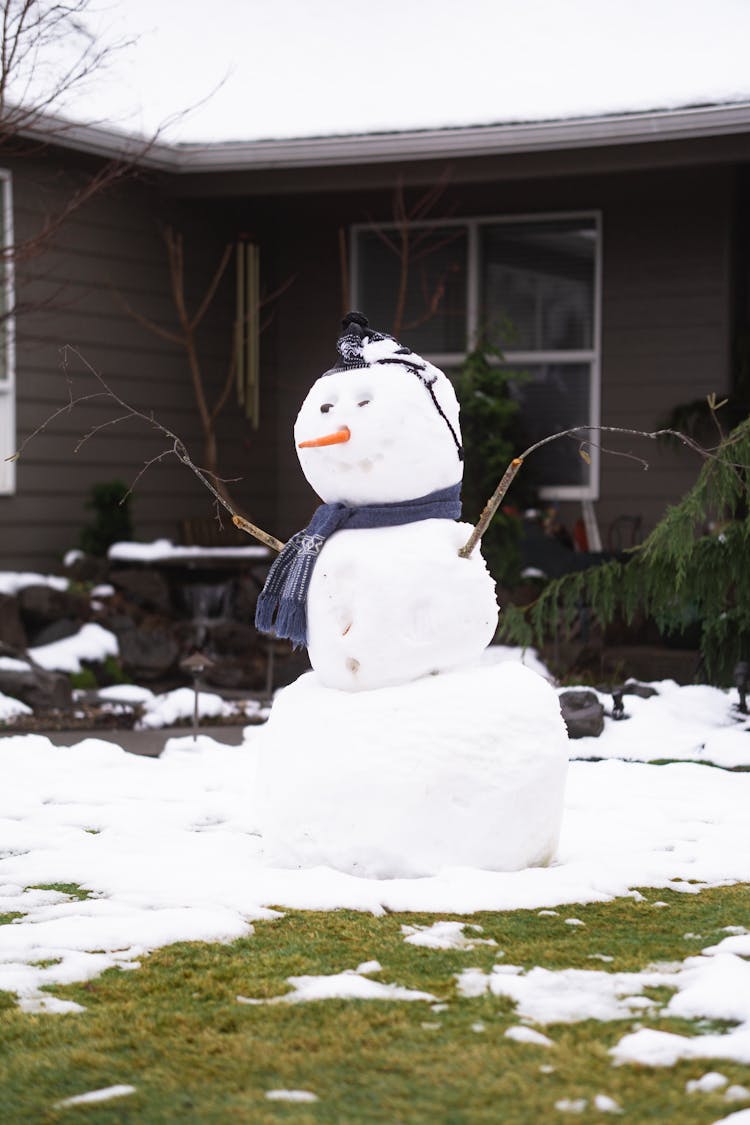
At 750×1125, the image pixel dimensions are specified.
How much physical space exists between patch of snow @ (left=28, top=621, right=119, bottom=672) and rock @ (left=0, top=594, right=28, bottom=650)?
111 millimetres

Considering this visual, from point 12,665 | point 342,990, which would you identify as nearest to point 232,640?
point 12,665

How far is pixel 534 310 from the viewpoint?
40.3ft

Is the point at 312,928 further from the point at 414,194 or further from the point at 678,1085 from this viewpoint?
the point at 414,194

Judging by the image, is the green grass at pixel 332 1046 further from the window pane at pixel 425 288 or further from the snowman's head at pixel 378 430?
the window pane at pixel 425 288

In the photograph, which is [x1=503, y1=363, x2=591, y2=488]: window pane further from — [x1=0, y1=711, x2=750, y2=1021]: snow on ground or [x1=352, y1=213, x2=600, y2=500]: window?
[x1=0, y1=711, x2=750, y2=1021]: snow on ground

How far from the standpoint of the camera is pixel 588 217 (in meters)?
12.1

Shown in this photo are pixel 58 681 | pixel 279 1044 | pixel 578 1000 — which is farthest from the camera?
pixel 58 681

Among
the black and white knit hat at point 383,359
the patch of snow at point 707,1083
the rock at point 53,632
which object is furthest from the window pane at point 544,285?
the patch of snow at point 707,1083

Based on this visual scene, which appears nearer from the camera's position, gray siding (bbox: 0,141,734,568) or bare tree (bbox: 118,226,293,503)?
gray siding (bbox: 0,141,734,568)

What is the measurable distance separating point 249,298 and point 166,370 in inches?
45.0

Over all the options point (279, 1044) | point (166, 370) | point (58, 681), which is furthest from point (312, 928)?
point (166, 370)

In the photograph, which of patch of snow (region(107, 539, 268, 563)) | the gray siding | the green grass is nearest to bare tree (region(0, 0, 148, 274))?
the gray siding

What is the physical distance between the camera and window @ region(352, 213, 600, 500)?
1216cm

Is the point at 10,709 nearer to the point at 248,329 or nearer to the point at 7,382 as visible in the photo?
the point at 7,382
